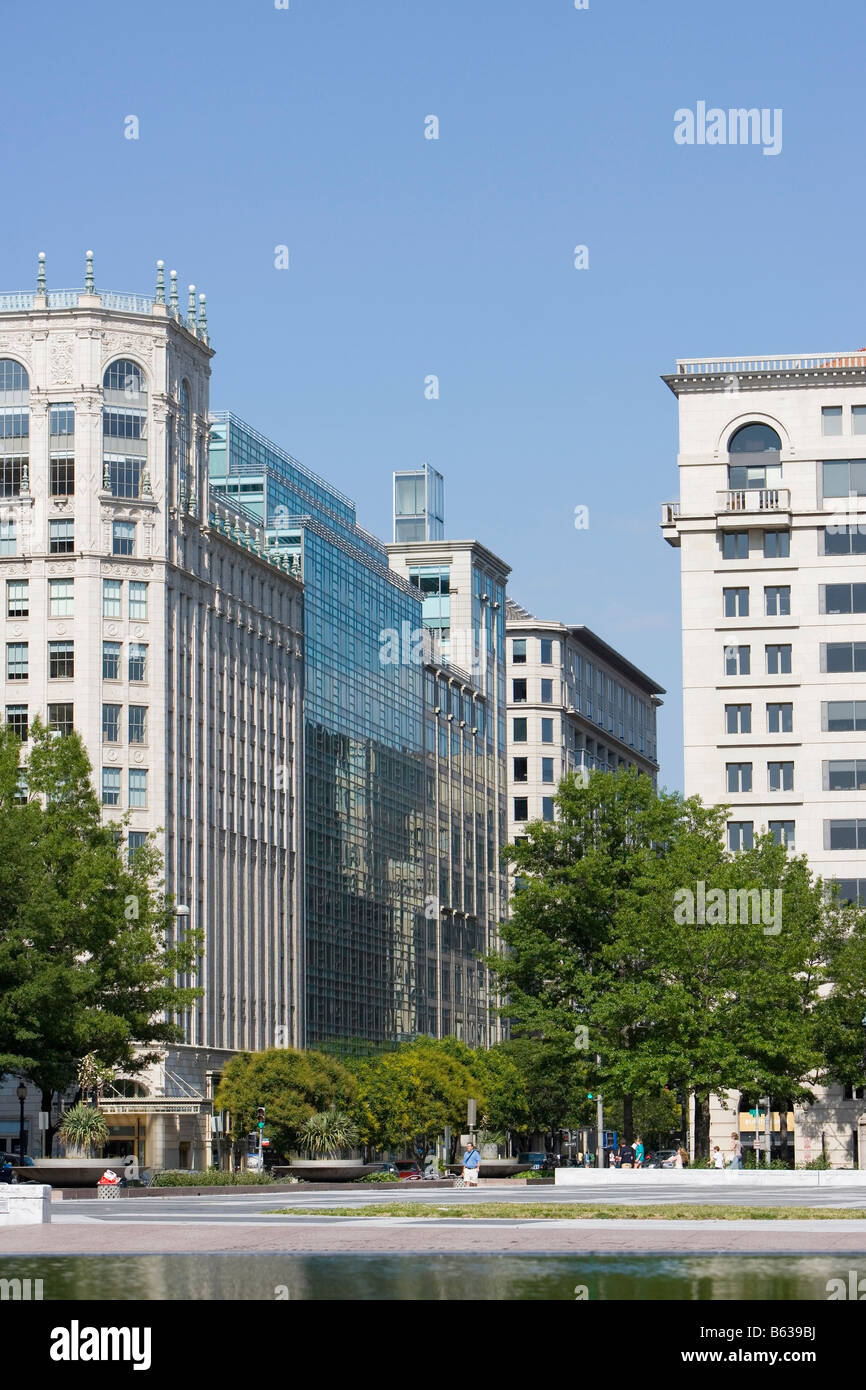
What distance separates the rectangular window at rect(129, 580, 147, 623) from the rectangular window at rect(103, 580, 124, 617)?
64 cm

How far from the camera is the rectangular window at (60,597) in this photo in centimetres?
11319

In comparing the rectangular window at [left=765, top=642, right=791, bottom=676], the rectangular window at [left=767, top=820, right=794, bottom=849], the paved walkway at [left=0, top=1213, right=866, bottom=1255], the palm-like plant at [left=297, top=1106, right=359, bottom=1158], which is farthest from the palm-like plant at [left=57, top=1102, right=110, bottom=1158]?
the rectangular window at [left=765, top=642, right=791, bottom=676]

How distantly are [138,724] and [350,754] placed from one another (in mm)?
37091

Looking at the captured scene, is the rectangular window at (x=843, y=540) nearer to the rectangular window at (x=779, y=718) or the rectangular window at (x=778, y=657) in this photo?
the rectangular window at (x=778, y=657)

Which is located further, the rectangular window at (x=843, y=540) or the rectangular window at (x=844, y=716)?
the rectangular window at (x=843, y=540)

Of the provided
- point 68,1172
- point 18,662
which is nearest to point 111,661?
point 18,662

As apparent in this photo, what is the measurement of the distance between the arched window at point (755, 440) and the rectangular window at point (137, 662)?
31.9 meters

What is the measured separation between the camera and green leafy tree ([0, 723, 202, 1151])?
70.5 metres

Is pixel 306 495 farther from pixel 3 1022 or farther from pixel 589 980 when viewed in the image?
pixel 3 1022

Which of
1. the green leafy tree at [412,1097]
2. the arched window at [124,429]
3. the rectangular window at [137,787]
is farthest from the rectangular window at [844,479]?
the green leafy tree at [412,1097]

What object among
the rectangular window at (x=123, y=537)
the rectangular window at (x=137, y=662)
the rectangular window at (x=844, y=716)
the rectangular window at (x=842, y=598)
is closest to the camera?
the rectangular window at (x=844, y=716)

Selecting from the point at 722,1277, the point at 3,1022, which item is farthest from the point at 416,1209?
the point at 3,1022

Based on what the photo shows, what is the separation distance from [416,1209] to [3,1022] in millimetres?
29326

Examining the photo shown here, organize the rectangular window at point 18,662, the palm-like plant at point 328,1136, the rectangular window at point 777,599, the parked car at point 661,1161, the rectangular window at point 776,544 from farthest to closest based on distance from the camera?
1. the rectangular window at point 18,662
2. the rectangular window at point 776,544
3. the rectangular window at point 777,599
4. the palm-like plant at point 328,1136
5. the parked car at point 661,1161
